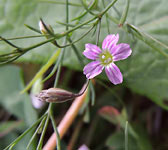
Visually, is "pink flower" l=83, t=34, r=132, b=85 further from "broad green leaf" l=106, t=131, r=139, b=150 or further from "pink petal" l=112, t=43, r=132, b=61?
"broad green leaf" l=106, t=131, r=139, b=150

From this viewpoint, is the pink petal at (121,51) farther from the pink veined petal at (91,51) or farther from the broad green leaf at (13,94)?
the broad green leaf at (13,94)

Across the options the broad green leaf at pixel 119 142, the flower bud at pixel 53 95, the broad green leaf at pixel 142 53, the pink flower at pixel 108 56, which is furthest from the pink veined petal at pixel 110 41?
the broad green leaf at pixel 119 142

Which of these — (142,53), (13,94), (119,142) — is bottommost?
(119,142)

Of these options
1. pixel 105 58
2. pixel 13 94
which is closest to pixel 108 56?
pixel 105 58

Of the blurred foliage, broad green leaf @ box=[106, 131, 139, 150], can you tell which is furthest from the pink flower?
broad green leaf @ box=[106, 131, 139, 150]

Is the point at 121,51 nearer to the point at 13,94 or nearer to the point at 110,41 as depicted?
the point at 110,41
